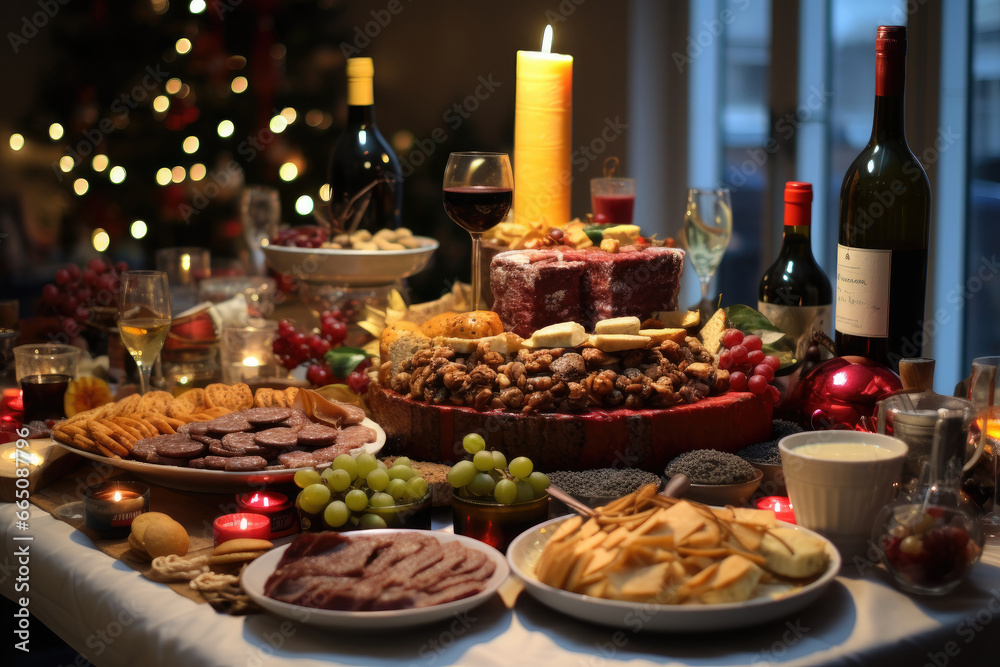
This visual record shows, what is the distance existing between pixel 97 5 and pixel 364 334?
6.04ft

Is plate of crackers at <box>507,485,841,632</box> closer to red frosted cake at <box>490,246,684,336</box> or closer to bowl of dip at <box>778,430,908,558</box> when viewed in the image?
bowl of dip at <box>778,430,908,558</box>

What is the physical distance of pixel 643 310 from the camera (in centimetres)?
158

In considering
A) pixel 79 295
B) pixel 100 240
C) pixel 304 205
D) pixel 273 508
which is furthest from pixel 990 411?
pixel 100 240

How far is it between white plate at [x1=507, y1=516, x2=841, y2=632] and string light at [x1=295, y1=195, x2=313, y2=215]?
112 inches

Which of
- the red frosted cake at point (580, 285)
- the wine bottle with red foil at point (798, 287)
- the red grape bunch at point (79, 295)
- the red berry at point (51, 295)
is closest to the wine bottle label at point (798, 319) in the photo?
the wine bottle with red foil at point (798, 287)

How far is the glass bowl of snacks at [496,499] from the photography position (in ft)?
3.71

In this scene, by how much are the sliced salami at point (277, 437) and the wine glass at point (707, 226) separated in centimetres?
90

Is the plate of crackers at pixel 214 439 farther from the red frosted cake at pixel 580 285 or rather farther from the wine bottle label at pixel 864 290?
the wine bottle label at pixel 864 290

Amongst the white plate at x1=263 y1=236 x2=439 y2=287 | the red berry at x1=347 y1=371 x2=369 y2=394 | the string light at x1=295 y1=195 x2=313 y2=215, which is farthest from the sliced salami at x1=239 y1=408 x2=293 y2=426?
the string light at x1=295 y1=195 x2=313 y2=215

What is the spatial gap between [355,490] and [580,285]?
0.59 m

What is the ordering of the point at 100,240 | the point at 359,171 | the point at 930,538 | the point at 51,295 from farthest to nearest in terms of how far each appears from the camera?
the point at 100,240
the point at 359,171
the point at 51,295
the point at 930,538

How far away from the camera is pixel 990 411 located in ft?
4.11

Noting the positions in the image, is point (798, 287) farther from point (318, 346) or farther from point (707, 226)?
point (318, 346)

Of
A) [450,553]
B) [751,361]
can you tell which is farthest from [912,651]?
[751,361]
